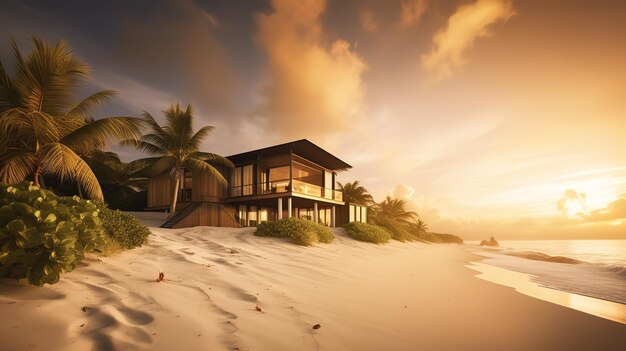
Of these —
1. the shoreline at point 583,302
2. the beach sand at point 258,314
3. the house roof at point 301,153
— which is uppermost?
the house roof at point 301,153

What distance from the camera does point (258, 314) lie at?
8.91 ft

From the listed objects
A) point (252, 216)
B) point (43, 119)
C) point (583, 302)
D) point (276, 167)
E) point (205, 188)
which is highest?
point (276, 167)

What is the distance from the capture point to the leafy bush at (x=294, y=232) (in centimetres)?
903

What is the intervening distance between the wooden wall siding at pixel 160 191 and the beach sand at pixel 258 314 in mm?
14873

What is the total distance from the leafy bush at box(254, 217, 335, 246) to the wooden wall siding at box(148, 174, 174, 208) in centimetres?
1115

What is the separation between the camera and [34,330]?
76.7 inches

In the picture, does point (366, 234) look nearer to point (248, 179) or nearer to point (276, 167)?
point (276, 167)

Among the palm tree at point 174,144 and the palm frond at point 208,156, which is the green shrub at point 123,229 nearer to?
the palm tree at point 174,144

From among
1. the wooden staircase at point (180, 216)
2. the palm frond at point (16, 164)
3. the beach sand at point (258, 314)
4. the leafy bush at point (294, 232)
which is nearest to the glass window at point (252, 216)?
the wooden staircase at point (180, 216)

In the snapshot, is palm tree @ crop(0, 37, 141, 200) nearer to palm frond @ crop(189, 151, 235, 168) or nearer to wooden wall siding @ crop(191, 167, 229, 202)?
palm frond @ crop(189, 151, 235, 168)

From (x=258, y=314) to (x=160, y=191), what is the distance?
1882 cm

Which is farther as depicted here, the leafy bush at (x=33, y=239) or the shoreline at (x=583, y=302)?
the shoreline at (x=583, y=302)

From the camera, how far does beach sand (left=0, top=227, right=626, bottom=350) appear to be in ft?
6.82

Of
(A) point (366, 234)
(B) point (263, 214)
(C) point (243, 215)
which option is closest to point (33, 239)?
(A) point (366, 234)
